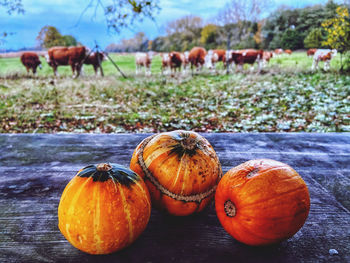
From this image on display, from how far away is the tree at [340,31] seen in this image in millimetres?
11703

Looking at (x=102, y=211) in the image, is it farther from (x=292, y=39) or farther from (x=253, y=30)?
(x=253, y=30)

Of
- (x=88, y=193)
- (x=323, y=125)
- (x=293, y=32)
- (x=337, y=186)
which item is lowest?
(x=323, y=125)

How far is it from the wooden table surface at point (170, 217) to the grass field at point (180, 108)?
3.76 meters

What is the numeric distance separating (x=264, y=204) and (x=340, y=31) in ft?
46.6

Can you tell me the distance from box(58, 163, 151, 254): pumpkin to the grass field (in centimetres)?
472

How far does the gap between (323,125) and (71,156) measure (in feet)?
17.9

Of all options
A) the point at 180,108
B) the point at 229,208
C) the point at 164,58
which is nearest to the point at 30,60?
the point at 164,58

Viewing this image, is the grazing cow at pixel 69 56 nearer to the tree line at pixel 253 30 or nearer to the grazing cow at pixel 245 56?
the tree line at pixel 253 30

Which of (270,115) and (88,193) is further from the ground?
(88,193)

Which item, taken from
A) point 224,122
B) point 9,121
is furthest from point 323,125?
point 9,121

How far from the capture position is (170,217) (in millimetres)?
1008

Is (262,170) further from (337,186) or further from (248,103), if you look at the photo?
(248,103)

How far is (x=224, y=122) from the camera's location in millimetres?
6008

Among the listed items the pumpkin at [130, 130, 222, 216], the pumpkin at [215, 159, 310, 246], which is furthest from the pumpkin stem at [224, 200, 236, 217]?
the pumpkin at [130, 130, 222, 216]
